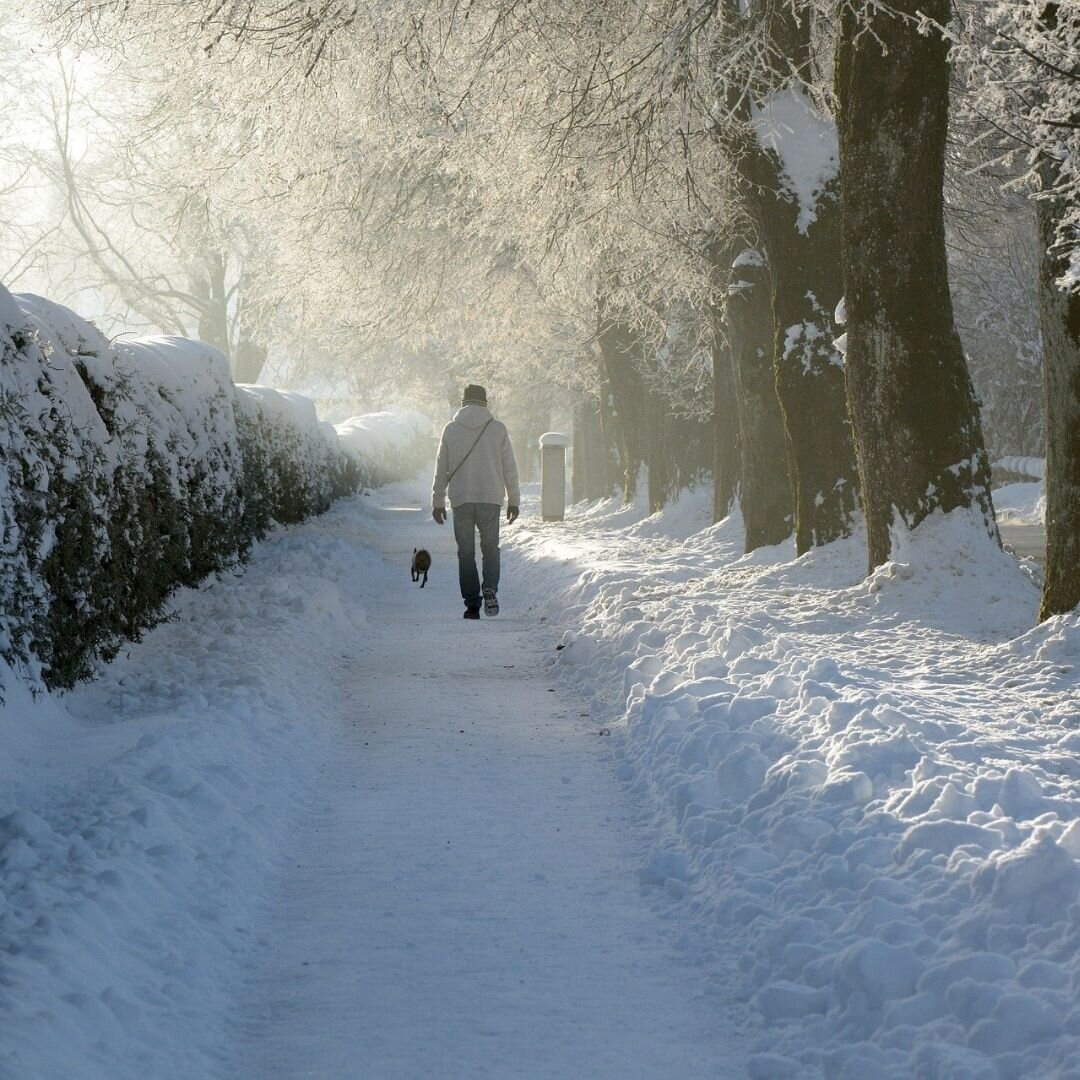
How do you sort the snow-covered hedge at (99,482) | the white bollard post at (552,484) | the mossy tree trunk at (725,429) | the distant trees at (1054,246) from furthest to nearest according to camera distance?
the white bollard post at (552,484), the mossy tree trunk at (725,429), the distant trees at (1054,246), the snow-covered hedge at (99,482)

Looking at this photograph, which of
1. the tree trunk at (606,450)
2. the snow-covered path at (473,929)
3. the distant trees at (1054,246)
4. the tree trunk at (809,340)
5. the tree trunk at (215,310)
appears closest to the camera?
the snow-covered path at (473,929)

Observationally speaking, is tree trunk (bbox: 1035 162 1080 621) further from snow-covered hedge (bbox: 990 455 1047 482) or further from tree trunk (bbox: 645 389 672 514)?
snow-covered hedge (bbox: 990 455 1047 482)

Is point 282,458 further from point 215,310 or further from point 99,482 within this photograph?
point 215,310

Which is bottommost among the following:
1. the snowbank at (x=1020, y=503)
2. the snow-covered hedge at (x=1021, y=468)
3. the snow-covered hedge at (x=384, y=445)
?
the snowbank at (x=1020, y=503)

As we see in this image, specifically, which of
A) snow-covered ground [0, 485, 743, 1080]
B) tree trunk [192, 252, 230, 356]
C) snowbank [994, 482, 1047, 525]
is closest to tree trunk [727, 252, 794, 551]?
snow-covered ground [0, 485, 743, 1080]

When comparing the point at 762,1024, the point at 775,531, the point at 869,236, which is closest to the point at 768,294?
the point at 775,531

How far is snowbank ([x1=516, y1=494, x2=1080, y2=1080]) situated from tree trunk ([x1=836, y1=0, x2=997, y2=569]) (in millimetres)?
438

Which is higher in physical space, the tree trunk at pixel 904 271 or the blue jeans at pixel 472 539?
the tree trunk at pixel 904 271

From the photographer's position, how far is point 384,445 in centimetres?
4381

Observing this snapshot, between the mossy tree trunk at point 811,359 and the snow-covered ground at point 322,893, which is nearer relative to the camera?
the snow-covered ground at point 322,893

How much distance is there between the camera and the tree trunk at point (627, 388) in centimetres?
2200

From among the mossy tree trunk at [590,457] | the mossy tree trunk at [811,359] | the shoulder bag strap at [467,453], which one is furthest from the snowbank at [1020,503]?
the shoulder bag strap at [467,453]

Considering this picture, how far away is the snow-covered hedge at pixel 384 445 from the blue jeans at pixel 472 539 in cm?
2054

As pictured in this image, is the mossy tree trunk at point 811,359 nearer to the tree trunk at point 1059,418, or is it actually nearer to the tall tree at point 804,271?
the tall tree at point 804,271
